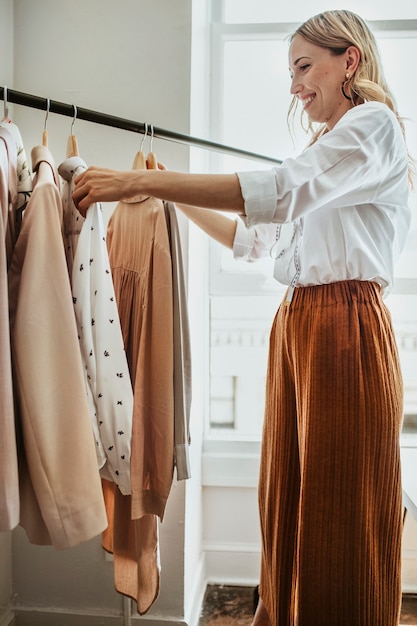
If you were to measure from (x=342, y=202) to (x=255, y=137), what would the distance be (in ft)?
3.45

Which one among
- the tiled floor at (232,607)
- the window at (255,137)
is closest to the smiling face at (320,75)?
the window at (255,137)

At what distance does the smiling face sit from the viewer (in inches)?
50.3

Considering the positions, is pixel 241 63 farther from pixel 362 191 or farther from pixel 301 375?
pixel 301 375

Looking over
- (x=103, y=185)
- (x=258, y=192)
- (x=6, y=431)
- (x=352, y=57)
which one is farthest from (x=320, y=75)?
(x=6, y=431)

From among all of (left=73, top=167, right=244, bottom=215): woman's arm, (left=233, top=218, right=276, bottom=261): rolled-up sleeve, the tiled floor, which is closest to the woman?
(left=73, top=167, right=244, bottom=215): woman's arm

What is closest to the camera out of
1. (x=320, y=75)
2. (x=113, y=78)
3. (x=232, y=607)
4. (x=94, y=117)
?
(x=94, y=117)

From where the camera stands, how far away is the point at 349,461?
3.90ft

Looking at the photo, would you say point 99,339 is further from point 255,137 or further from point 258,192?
point 255,137

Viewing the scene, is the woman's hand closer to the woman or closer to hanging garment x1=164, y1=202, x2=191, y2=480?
the woman

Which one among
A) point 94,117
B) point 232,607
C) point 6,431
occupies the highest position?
point 94,117

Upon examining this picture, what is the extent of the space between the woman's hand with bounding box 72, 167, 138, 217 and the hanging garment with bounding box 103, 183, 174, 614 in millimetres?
209

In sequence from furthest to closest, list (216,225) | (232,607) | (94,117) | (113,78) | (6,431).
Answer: (232,607) → (113,78) → (216,225) → (94,117) → (6,431)

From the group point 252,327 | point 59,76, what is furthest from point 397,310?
point 59,76

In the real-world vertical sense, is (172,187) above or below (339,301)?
above
